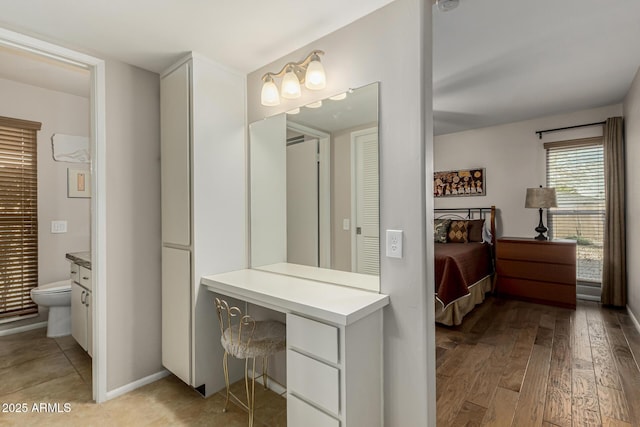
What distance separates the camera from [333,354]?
4.45 feet

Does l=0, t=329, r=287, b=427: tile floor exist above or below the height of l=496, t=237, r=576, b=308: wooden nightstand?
below

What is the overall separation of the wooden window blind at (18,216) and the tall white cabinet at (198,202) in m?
1.82

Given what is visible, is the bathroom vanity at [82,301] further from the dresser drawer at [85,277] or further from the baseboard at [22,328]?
the baseboard at [22,328]

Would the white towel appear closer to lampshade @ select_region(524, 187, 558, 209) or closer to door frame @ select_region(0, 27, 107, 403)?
door frame @ select_region(0, 27, 107, 403)

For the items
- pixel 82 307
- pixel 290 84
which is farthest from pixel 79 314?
pixel 290 84

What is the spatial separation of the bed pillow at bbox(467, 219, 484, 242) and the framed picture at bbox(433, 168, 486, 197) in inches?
20.8

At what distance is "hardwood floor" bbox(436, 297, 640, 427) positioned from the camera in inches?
72.6

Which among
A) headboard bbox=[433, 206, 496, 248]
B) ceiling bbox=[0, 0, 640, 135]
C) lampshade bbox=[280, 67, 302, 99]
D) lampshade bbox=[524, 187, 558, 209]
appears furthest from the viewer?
headboard bbox=[433, 206, 496, 248]

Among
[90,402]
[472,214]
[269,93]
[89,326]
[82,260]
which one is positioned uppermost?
[269,93]

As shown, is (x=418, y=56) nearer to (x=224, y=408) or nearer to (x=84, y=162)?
(x=224, y=408)

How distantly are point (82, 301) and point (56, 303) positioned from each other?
60 centimetres

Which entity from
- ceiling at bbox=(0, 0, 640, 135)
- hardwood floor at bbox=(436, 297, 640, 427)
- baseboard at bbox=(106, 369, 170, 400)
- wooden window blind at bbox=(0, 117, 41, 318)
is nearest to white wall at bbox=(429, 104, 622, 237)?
ceiling at bbox=(0, 0, 640, 135)

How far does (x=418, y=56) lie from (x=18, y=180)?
368 cm

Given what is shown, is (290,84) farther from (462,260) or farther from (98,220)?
(462,260)
